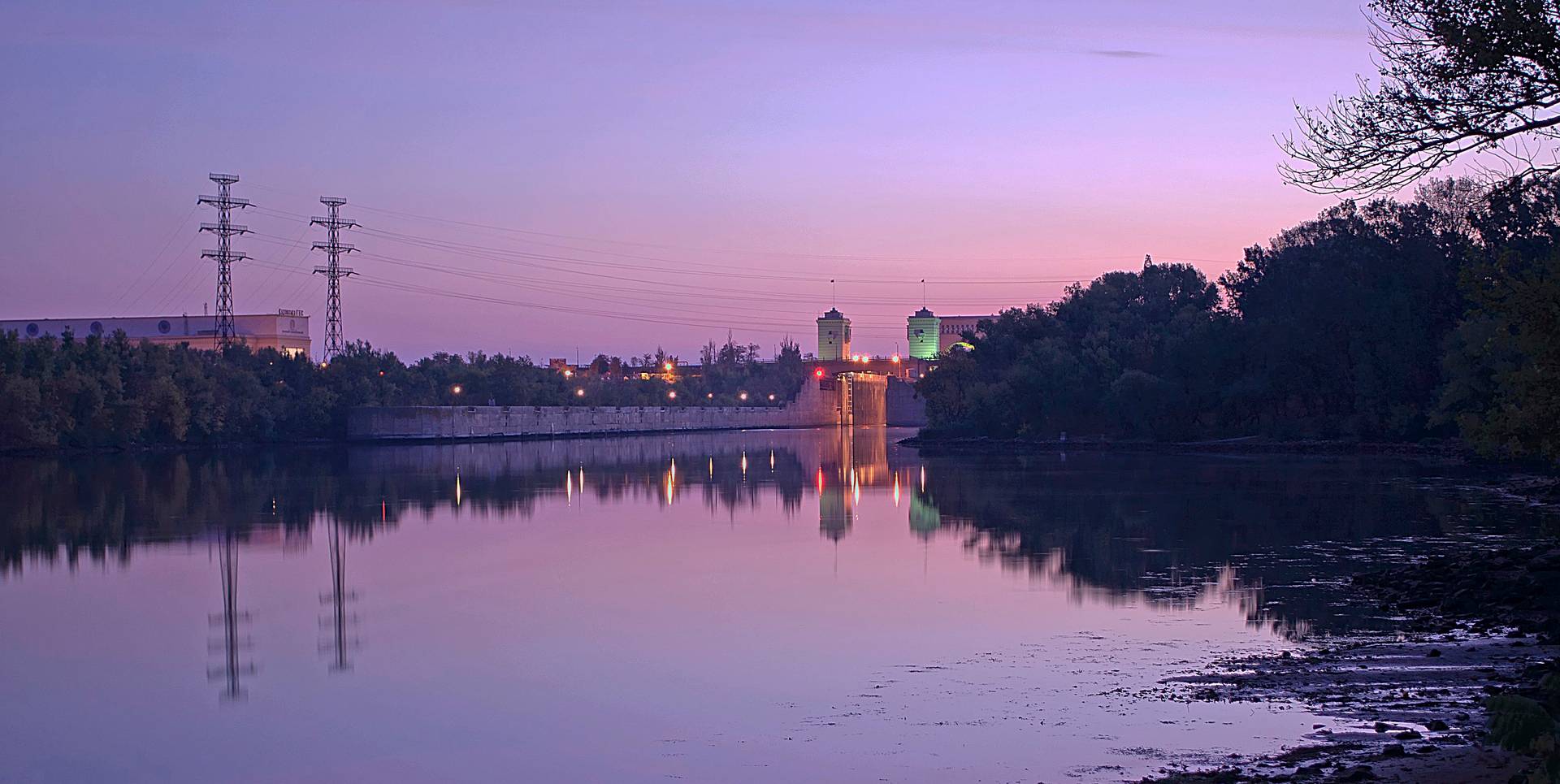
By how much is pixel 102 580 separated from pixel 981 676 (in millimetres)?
15170

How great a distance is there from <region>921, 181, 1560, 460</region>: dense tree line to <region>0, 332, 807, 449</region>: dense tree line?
1563 inches

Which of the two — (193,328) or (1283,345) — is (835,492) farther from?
(193,328)

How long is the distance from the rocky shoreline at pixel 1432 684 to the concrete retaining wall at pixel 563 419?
82.9m

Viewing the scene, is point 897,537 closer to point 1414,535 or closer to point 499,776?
point 1414,535

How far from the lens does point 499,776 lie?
36.6 ft

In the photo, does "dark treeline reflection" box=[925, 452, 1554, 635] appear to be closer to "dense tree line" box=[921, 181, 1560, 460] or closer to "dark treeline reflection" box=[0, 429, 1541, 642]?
"dark treeline reflection" box=[0, 429, 1541, 642]

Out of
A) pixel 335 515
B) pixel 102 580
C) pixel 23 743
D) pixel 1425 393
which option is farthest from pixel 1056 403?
pixel 23 743

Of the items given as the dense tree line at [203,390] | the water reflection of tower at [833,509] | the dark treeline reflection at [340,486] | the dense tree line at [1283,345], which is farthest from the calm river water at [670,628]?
the dense tree line at [203,390]

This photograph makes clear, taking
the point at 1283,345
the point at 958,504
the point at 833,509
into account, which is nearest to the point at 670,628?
the point at 833,509

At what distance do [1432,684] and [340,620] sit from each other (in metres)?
13.0

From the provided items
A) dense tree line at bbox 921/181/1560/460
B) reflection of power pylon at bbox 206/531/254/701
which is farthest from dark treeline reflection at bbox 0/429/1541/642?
dense tree line at bbox 921/181/1560/460

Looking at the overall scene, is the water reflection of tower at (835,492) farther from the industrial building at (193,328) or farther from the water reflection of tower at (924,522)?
the industrial building at (193,328)

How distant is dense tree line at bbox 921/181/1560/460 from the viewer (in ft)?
180

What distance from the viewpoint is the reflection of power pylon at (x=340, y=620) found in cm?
1628
